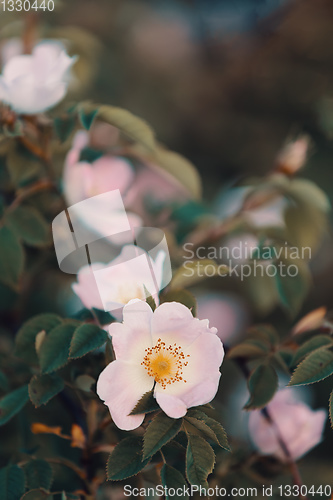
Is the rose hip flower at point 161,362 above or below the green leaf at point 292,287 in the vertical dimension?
above

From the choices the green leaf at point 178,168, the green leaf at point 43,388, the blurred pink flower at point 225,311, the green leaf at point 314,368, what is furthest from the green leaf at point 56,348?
the blurred pink flower at point 225,311

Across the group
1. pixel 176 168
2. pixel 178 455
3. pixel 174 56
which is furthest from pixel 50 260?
pixel 174 56

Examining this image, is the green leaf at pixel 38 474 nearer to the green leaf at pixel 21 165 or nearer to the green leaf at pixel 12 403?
the green leaf at pixel 12 403

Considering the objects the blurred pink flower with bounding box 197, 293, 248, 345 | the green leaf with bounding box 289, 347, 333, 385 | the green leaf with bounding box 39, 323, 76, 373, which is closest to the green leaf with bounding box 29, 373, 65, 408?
the green leaf with bounding box 39, 323, 76, 373

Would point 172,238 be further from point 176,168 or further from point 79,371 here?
point 79,371

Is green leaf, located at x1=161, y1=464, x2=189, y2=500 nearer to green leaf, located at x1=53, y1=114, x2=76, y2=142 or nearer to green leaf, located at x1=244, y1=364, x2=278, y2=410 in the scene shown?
green leaf, located at x1=244, y1=364, x2=278, y2=410
